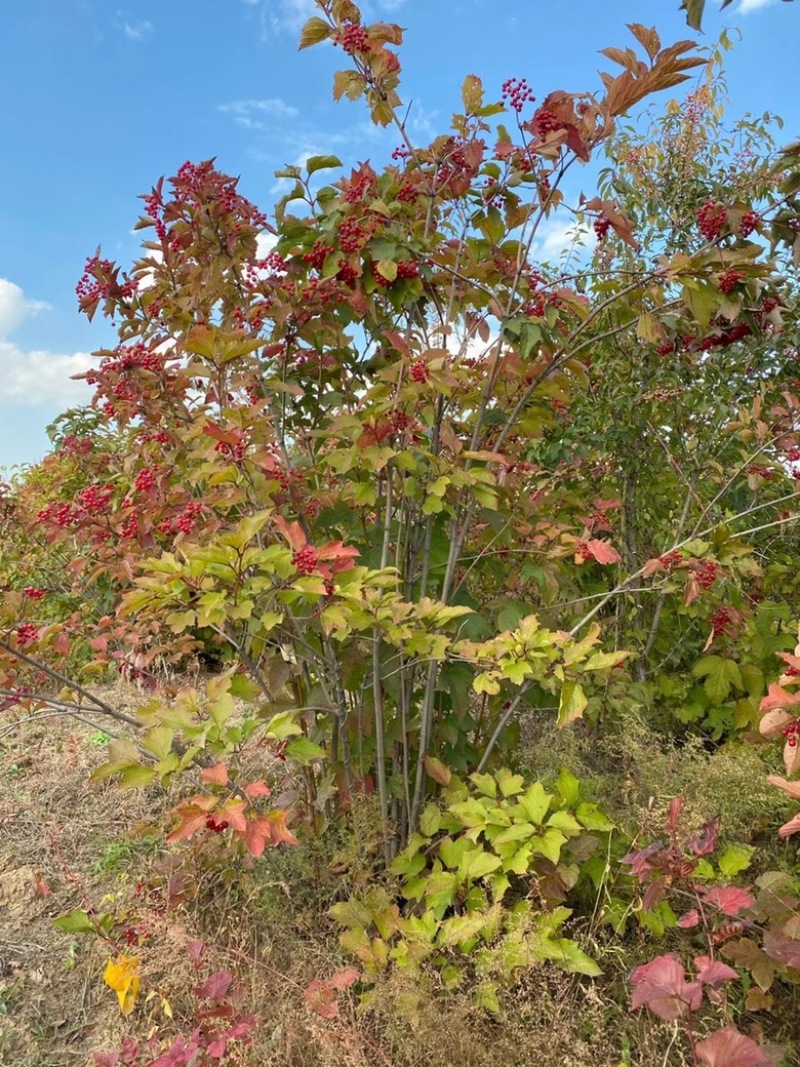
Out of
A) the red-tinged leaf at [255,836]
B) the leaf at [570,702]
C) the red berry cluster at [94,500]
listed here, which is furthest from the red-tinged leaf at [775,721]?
the red berry cluster at [94,500]

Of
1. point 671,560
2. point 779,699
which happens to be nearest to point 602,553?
point 671,560

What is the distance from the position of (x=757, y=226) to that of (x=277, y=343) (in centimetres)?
132

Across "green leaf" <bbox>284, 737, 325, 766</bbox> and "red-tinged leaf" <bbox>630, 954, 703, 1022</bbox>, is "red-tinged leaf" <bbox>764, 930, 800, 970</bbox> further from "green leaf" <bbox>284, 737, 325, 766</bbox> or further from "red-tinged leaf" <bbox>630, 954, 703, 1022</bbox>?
"green leaf" <bbox>284, 737, 325, 766</bbox>

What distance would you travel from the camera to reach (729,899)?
154cm

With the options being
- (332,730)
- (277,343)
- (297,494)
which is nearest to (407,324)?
(277,343)

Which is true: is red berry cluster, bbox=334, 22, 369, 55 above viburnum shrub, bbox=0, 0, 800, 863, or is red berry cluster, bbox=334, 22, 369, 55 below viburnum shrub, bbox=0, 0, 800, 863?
above

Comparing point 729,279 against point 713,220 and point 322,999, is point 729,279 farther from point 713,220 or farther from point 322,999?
point 322,999

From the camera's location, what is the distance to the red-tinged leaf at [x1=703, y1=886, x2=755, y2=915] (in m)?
1.52

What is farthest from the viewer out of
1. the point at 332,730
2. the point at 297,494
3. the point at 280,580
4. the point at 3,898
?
the point at 3,898

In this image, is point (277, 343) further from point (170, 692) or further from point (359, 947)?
point (359, 947)

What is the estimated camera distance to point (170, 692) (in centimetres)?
248

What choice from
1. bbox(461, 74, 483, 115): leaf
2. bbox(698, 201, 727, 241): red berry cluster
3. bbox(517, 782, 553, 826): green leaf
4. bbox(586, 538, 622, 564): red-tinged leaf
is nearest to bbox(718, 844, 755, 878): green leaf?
bbox(517, 782, 553, 826): green leaf

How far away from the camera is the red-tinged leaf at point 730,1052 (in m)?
1.20

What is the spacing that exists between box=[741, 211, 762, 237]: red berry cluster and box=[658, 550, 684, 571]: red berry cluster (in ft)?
2.77
